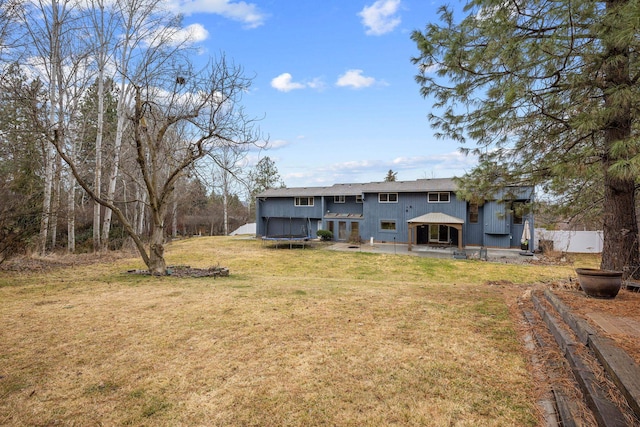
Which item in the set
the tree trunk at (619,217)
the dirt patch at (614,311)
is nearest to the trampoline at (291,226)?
the tree trunk at (619,217)

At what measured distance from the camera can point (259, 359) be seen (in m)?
3.30

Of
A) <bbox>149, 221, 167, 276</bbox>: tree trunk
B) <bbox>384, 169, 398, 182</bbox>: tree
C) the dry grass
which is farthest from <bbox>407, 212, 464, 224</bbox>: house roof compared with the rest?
<bbox>384, 169, 398, 182</bbox>: tree

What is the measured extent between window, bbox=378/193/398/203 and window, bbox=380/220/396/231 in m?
1.56

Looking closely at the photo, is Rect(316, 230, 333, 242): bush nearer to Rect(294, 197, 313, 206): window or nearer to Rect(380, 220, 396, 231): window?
Rect(294, 197, 313, 206): window

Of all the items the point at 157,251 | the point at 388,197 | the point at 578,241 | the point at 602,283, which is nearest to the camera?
the point at 602,283

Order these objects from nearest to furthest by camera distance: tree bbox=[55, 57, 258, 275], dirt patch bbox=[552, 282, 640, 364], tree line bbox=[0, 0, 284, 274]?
dirt patch bbox=[552, 282, 640, 364]
tree line bbox=[0, 0, 284, 274]
tree bbox=[55, 57, 258, 275]

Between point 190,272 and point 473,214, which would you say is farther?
point 473,214

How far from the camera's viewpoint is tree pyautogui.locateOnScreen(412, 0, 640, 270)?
4.25m

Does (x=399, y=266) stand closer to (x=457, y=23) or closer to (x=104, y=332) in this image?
(x=457, y=23)

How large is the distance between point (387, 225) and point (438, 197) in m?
4.16

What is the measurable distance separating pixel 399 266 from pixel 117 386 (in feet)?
40.2

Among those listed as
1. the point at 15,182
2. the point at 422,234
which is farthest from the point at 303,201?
the point at 15,182

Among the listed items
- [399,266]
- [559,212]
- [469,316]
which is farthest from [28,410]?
[399,266]

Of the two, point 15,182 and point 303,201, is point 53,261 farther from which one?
point 303,201
